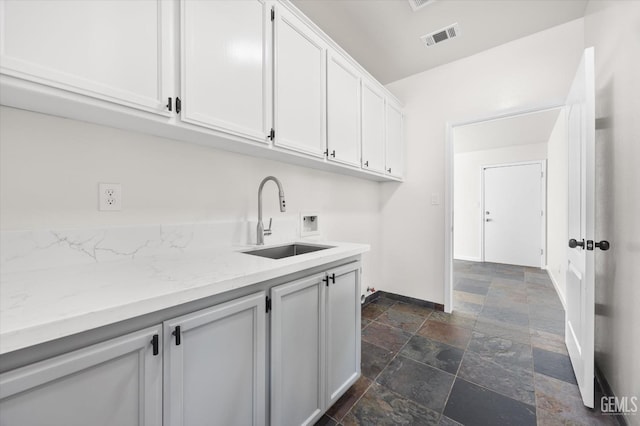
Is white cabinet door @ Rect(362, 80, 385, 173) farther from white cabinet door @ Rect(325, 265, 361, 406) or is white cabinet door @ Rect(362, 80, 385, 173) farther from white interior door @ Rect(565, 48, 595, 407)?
white interior door @ Rect(565, 48, 595, 407)

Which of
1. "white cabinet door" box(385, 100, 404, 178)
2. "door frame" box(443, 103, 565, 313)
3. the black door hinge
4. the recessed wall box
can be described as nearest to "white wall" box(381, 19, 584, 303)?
"door frame" box(443, 103, 565, 313)

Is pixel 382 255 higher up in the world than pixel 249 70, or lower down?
lower down

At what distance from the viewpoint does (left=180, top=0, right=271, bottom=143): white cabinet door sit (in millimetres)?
1068

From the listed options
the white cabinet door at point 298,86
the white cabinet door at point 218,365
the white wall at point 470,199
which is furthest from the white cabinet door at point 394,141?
the white wall at point 470,199

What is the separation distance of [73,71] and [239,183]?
35.8 inches

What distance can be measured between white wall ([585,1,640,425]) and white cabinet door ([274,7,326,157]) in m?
1.62

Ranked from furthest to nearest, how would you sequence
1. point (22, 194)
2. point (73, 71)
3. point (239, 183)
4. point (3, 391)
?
point (239, 183), point (22, 194), point (73, 71), point (3, 391)

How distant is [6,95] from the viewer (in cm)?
81

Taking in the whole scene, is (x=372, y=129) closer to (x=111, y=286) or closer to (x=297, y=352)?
(x=297, y=352)

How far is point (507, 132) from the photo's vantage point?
4125mm

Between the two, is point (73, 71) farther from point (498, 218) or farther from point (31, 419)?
point (498, 218)

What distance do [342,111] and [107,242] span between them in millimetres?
1688

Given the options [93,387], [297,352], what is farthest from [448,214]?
[93,387]

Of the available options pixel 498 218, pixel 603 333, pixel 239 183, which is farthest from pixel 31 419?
pixel 498 218
